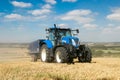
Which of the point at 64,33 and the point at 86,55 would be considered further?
the point at 64,33

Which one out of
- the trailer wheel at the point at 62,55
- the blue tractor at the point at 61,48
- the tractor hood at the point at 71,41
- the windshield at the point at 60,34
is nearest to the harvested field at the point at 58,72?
the trailer wheel at the point at 62,55

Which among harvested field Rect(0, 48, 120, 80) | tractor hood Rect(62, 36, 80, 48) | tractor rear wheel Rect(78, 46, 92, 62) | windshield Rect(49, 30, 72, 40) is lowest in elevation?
harvested field Rect(0, 48, 120, 80)

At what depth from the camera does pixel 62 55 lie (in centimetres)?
1808

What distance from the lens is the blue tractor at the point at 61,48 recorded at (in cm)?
1827

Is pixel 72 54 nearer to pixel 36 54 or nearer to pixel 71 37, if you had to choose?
pixel 71 37

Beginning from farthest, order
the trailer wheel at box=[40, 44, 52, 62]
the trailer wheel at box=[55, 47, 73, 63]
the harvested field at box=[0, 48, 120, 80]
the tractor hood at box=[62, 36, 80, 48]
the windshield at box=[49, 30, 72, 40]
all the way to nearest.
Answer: the windshield at box=[49, 30, 72, 40], the trailer wheel at box=[40, 44, 52, 62], the tractor hood at box=[62, 36, 80, 48], the trailer wheel at box=[55, 47, 73, 63], the harvested field at box=[0, 48, 120, 80]

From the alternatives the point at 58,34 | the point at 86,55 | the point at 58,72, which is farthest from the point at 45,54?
the point at 58,72

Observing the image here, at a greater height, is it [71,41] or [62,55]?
[71,41]

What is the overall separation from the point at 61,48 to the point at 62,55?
508 mm

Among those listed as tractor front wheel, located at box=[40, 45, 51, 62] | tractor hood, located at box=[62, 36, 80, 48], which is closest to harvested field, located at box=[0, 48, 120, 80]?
tractor hood, located at box=[62, 36, 80, 48]

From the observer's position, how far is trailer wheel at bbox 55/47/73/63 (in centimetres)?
1792

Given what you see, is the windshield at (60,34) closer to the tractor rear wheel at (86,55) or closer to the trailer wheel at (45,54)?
the trailer wheel at (45,54)

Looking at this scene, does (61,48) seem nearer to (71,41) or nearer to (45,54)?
(71,41)

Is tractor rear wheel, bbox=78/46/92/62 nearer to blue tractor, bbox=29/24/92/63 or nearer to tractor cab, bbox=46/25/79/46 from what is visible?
blue tractor, bbox=29/24/92/63
